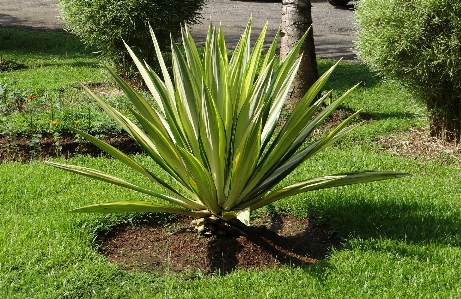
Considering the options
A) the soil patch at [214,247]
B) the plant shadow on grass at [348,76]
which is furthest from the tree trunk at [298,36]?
the soil patch at [214,247]

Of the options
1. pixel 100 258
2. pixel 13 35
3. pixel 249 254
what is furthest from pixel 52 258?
pixel 13 35

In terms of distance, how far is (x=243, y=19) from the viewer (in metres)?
19.0

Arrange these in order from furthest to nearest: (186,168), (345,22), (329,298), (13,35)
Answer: (345,22)
(13,35)
(186,168)
(329,298)

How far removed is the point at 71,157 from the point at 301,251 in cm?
327

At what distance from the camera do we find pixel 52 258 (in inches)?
178

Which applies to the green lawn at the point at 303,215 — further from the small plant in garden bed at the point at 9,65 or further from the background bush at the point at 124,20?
the small plant in garden bed at the point at 9,65

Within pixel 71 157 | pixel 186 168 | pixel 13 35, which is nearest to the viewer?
pixel 186 168

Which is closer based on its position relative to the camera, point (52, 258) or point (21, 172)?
point (52, 258)

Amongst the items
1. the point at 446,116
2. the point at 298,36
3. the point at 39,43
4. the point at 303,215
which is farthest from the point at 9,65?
the point at 303,215

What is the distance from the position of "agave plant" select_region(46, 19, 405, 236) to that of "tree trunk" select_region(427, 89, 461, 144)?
3427 mm

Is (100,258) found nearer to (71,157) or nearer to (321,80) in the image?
(321,80)

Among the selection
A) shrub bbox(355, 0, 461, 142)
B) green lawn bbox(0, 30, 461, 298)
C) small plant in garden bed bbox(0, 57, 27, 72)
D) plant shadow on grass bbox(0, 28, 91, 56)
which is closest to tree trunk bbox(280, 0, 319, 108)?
shrub bbox(355, 0, 461, 142)

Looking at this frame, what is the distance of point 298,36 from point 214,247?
14.9ft

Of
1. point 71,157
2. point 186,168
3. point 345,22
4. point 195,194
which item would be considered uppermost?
point 186,168
